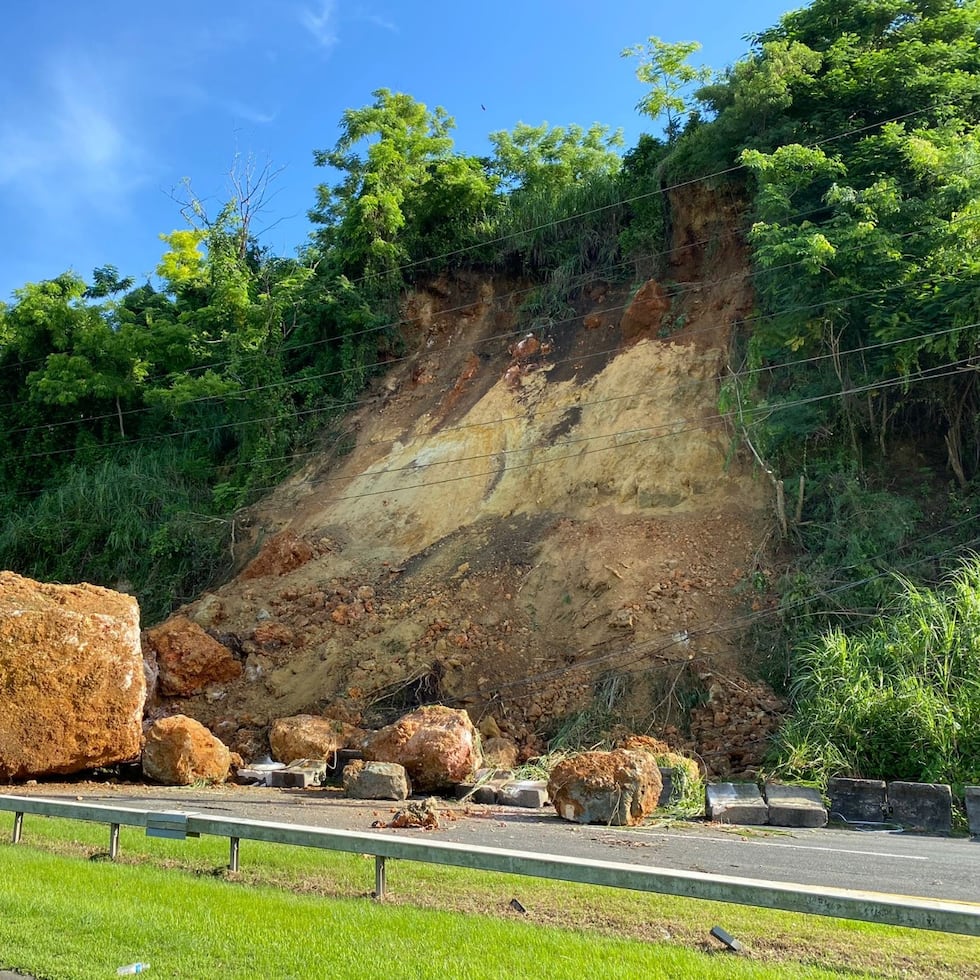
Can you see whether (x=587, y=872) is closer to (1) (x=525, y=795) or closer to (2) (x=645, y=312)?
(1) (x=525, y=795)

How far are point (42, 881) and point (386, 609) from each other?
12187 mm

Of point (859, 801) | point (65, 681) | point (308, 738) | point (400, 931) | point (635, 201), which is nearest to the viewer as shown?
point (400, 931)

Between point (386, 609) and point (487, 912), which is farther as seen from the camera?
point (386, 609)

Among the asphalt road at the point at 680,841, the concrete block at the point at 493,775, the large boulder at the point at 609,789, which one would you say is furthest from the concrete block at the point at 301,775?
the large boulder at the point at 609,789

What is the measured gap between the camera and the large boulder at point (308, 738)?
14.3 m

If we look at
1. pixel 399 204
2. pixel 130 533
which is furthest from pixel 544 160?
pixel 130 533

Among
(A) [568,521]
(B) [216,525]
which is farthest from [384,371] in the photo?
(A) [568,521]

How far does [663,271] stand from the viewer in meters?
22.8

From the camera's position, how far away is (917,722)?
1159cm

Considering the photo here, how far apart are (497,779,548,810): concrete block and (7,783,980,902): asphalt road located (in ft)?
1.09

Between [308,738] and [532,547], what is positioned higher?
[532,547]

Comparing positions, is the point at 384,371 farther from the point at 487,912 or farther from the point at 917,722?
the point at 487,912

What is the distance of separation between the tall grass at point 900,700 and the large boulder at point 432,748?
4.15 metres

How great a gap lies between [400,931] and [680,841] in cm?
455
